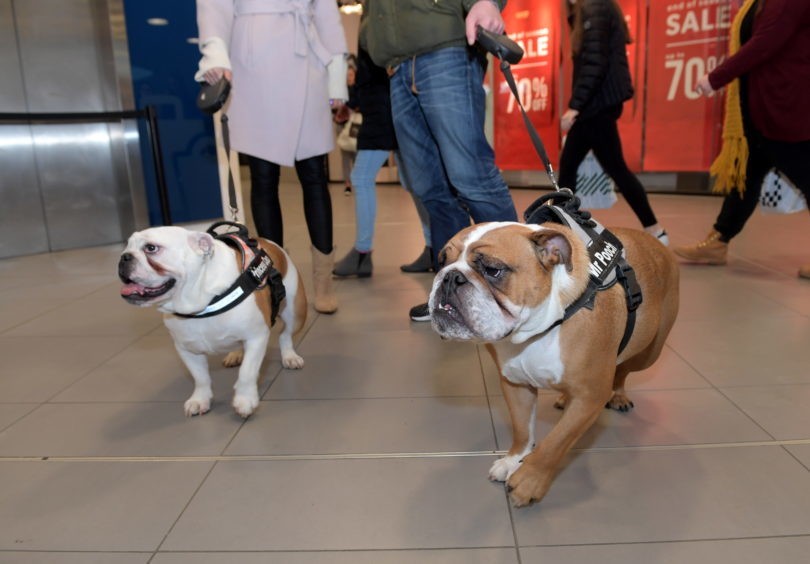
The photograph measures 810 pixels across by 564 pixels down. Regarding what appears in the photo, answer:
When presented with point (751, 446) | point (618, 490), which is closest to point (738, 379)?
point (751, 446)

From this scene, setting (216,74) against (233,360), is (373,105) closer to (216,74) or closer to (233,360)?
(216,74)

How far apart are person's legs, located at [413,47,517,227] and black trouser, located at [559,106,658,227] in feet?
6.67

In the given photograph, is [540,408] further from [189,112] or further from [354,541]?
[189,112]

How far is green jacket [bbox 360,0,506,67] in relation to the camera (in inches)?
108

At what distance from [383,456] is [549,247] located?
907 mm

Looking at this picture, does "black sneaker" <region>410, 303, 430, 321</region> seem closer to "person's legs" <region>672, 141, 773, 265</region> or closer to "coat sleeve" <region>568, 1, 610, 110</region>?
"coat sleeve" <region>568, 1, 610, 110</region>

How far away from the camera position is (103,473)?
2004mm

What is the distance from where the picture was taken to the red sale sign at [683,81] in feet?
25.9

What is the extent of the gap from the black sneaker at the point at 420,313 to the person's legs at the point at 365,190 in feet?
3.85

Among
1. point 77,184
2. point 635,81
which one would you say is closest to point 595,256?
point 77,184

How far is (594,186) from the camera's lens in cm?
514

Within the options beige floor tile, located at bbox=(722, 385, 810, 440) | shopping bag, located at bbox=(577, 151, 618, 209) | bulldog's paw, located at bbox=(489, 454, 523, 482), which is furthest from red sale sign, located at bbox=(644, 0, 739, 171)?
bulldog's paw, located at bbox=(489, 454, 523, 482)

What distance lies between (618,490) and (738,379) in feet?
3.45

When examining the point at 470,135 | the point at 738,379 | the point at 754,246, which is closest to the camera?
the point at 738,379
